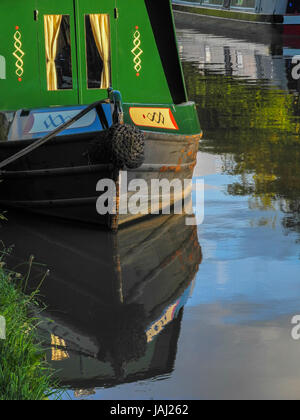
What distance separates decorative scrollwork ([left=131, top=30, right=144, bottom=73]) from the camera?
35.7 feet

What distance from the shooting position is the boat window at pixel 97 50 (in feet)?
34.8

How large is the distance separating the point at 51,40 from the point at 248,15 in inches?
1094

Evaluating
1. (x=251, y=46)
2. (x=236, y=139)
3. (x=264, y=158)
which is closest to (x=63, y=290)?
(x=264, y=158)

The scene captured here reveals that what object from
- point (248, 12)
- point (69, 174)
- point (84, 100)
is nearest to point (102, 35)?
point (84, 100)

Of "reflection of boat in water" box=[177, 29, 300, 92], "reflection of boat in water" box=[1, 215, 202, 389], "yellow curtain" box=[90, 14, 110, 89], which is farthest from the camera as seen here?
"reflection of boat in water" box=[177, 29, 300, 92]

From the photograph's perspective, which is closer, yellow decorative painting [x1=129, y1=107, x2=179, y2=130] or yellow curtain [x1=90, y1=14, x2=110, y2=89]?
yellow decorative painting [x1=129, y1=107, x2=179, y2=130]

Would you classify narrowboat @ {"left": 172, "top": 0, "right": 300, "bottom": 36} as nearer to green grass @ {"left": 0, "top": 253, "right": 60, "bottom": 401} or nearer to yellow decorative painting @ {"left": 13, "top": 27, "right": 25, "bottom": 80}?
yellow decorative painting @ {"left": 13, "top": 27, "right": 25, "bottom": 80}

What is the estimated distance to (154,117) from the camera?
1017cm

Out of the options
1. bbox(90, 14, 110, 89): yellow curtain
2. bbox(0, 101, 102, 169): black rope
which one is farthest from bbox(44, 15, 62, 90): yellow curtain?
bbox(0, 101, 102, 169): black rope

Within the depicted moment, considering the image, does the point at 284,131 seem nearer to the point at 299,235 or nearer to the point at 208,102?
the point at 208,102

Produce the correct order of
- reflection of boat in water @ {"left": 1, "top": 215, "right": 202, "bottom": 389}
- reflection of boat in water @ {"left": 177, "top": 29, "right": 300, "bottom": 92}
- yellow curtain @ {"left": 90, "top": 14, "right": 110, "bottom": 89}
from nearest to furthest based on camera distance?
reflection of boat in water @ {"left": 1, "top": 215, "right": 202, "bottom": 389}, yellow curtain @ {"left": 90, "top": 14, "right": 110, "bottom": 89}, reflection of boat in water @ {"left": 177, "top": 29, "right": 300, "bottom": 92}

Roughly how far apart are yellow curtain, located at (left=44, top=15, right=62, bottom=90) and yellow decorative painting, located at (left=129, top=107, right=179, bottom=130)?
4.31 ft

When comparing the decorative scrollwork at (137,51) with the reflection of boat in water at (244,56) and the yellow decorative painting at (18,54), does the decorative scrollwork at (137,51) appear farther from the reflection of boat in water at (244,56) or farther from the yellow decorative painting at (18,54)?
the reflection of boat in water at (244,56)
